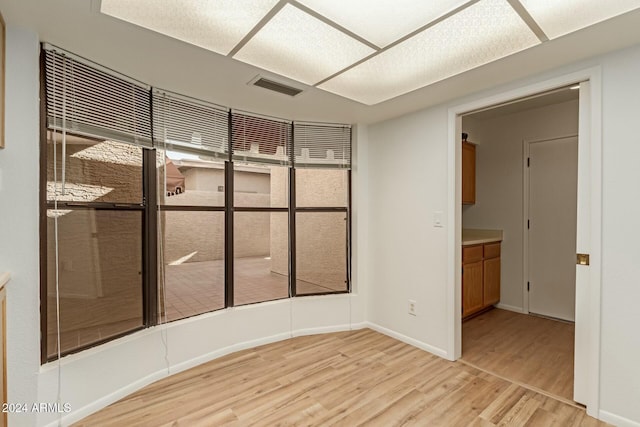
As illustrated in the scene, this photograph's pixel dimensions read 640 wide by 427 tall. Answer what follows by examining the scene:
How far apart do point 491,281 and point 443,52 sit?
3182 millimetres

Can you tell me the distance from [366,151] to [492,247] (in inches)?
85.2

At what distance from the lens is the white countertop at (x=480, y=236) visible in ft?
12.7

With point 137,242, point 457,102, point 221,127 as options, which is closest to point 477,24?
point 457,102

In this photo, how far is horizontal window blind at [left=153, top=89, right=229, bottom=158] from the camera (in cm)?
249

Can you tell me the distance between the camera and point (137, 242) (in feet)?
7.87

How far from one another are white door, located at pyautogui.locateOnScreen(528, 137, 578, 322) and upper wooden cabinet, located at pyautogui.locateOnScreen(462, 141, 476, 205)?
26.2 inches

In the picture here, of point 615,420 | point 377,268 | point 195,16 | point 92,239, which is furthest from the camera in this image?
point 377,268

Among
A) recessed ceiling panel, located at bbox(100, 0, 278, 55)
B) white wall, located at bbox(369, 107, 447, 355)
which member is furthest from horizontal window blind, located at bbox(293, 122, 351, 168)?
recessed ceiling panel, located at bbox(100, 0, 278, 55)

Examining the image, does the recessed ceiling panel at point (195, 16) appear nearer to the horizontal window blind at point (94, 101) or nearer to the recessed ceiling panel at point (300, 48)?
the recessed ceiling panel at point (300, 48)

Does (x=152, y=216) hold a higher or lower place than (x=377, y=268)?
higher

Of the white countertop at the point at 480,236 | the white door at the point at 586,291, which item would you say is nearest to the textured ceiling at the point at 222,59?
the white door at the point at 586,291

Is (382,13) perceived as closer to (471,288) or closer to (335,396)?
(335,396)

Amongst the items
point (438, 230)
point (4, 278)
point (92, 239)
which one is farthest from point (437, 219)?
point (4, 278)

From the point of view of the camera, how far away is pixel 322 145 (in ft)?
11.3
